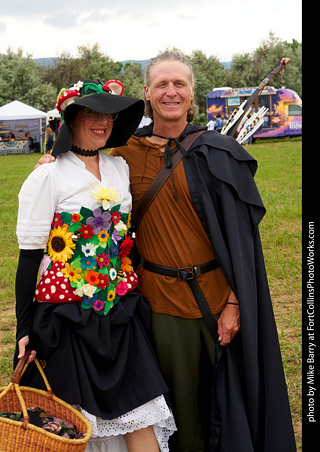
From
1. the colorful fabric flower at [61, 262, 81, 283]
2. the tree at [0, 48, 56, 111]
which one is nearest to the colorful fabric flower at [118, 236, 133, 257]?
the colorful fabric flower at [61, 262, 81, 283]

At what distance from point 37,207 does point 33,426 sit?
84 centimetres

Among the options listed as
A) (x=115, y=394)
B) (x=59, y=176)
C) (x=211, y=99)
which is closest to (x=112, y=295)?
(x=115, y=394)

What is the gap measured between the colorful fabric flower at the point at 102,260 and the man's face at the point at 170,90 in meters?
0.73

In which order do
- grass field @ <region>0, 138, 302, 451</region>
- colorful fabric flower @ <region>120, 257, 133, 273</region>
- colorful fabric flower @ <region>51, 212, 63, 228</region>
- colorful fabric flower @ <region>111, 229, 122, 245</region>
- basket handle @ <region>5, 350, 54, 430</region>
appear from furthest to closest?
grass field @ <region>0, 138, 302, 451</region> → colorful fabric flower @ <region>120, 257, 133, 273</region> → colorful fabric flower @ <region>111, 229, 122, 245</region> → colorful fabric flower @ <region>51, 212, 63, 228</region> → basket handle @ <region>5, 350, 54, 430</region>

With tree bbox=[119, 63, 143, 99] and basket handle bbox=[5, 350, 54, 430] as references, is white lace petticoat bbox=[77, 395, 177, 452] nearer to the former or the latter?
basket handle bbox=[5, 350, 54, 430]

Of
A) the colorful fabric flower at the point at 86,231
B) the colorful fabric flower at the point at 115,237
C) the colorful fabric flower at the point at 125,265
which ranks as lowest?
the colorful fabric flower at the point at 125,265

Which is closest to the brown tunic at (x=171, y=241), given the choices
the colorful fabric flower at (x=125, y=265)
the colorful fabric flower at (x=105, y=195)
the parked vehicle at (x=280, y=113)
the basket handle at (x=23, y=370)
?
the colorful fabric flower at (x=125, y=265)

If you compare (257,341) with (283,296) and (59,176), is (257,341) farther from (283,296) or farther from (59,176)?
(283,296)

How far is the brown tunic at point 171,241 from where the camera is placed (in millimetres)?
2412

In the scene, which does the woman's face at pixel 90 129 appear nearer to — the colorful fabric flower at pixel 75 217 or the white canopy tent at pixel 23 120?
the colorful fabric flower at pixel 75 217

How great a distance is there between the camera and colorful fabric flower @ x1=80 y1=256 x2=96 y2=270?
2225 millimetres

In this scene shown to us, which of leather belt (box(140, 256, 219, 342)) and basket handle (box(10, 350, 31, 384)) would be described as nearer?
basket handle (box(10, 350, 31, 384))

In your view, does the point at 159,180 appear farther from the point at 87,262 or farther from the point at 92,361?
the point at 92,361

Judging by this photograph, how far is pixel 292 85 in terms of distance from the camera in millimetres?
35375
